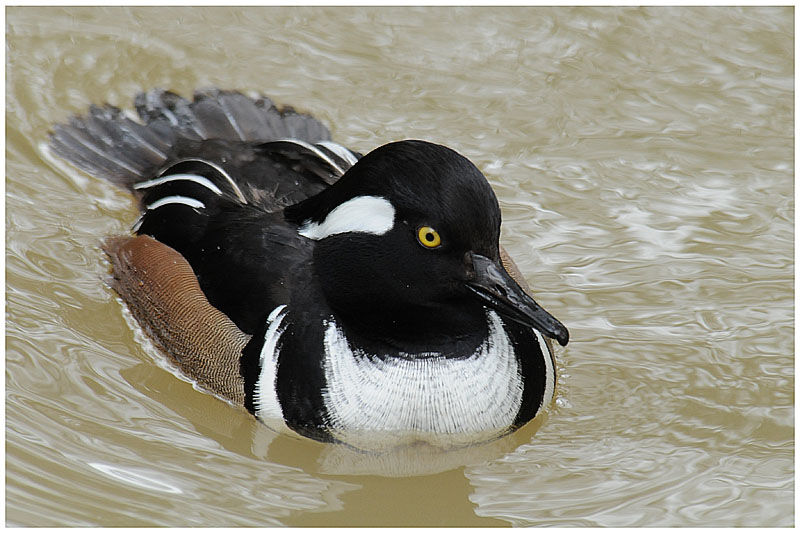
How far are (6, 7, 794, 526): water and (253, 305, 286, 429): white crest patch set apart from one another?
16 cm

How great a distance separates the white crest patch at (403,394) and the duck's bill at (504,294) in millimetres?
428

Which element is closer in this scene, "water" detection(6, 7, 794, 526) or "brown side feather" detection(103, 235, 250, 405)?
"water" detection(6, 7, 794, 526)

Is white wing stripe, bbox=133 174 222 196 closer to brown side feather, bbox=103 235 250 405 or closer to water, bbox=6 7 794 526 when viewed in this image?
brown side feather, bbox=103 235 250 405

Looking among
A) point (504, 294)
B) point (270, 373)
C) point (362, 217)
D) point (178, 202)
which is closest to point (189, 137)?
point (178, 202)

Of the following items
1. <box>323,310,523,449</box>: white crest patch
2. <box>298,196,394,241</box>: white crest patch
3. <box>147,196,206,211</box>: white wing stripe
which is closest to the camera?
<box>298,196,394,241</box>: white crest patch

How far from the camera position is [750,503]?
526 centimetres

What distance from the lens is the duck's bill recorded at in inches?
198

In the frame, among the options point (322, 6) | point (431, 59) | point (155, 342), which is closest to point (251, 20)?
point (322, 6)

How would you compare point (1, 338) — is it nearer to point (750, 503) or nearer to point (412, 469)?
point (412, 469)

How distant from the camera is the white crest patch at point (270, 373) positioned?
5.50m

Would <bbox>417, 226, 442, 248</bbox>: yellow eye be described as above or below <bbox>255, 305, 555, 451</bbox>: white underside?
above

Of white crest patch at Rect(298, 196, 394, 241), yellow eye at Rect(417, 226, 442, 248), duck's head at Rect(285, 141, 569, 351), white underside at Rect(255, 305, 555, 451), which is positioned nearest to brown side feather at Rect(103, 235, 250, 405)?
white underside at Rect(255, 305, 555, 451)

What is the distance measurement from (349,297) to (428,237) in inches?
20.9

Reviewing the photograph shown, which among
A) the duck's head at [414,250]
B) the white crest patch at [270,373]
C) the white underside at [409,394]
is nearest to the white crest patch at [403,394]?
the white underside at [409,394]
